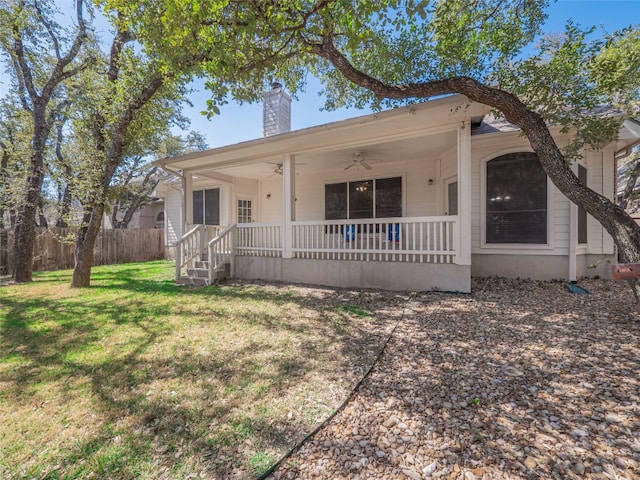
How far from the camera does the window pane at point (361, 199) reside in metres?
8.55

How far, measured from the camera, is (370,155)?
7461 mm

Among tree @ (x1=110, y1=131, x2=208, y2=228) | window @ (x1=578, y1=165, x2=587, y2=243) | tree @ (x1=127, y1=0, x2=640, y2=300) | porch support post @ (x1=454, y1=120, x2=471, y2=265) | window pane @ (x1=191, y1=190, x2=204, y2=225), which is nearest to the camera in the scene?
tree @ (x1=127, y1=0, x2=640, y2=300)

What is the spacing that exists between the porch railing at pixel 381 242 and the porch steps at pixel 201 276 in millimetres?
1998

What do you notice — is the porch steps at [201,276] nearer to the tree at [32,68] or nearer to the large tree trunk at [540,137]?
the tree at [32,68]

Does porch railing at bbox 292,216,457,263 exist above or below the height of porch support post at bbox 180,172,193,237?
below

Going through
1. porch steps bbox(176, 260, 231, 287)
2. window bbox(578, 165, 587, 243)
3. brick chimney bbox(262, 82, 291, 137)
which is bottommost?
porch steps bbox(176, 260, 231, 287)

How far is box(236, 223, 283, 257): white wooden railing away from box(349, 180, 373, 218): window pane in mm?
2660

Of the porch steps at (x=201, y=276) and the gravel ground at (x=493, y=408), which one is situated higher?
the porch steps at (x=201, y=276)

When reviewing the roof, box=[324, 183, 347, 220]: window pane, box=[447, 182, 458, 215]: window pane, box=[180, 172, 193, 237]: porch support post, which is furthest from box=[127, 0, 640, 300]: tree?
box=[180, 172, 193, 237]: porch support post

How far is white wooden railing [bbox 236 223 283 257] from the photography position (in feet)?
23.5

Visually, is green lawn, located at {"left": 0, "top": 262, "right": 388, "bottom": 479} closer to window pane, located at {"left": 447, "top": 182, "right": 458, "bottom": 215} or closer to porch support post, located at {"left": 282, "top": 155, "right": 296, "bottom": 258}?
porch support post, located at {"left": 282, "top": 155, "right": 296, "bottom": 258}

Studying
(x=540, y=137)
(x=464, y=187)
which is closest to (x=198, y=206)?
(x=464, y=187)

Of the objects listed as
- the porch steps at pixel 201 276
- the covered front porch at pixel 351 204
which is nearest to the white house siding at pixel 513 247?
the covered front porch at pixel 351 204

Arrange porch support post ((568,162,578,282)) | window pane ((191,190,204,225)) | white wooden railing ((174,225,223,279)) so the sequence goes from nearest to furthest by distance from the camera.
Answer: porch support post ((568,162,578,282)) → white wooden railing ((174,225,223,279)) → window pane ((191,190,204,225))
